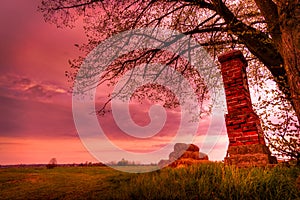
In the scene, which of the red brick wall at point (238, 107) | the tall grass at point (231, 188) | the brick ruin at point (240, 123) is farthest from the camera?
the red brick wall at point (238, 107)

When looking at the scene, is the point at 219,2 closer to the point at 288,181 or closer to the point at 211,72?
the point at 211,72

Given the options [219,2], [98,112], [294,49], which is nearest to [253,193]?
[294,49]

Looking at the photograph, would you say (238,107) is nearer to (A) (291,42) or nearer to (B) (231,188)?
(A) (291,42)

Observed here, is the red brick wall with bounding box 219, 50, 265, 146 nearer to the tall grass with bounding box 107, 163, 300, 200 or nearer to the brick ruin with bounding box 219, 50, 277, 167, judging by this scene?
the brick ruin with bounding box 219, 50, 277, 167

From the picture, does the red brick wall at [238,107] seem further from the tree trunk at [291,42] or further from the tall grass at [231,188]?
the tree trunk at [291,42]

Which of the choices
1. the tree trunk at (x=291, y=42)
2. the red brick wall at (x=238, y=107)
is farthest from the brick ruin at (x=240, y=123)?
the tree trunk at (x=291, y=42)

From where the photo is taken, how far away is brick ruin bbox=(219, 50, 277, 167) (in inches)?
200

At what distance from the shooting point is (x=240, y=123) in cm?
543

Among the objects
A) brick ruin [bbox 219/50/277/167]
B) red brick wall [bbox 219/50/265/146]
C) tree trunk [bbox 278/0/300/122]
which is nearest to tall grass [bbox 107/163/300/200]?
brick ruin [bbox 219/50/277/167]

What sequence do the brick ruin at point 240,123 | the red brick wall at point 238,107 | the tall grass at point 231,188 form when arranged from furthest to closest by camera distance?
the red brick wall at point 238,107 < the brick ruin at point 240,123 < the tall grass at point 231,188

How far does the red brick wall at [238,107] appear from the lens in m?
5.25

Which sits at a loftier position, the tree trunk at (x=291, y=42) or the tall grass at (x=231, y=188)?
the tree trunk at (x=291, y=42)

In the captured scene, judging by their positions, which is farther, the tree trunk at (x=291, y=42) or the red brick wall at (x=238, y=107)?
the red brick wall at (x=238, y=107)

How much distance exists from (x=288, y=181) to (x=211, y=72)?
202 inches
